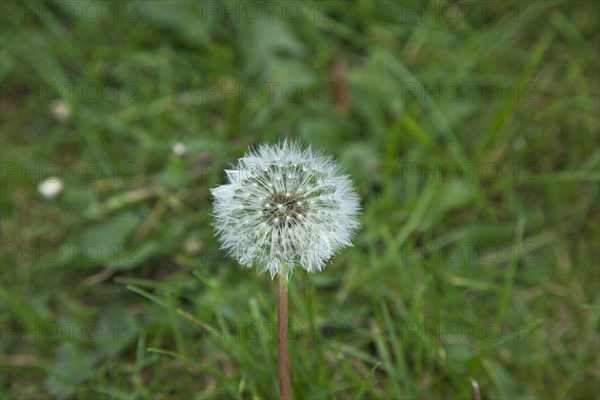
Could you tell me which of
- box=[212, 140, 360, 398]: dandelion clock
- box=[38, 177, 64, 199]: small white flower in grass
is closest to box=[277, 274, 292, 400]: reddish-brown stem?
box=[212, 140, 360, 398]: dandelion clock

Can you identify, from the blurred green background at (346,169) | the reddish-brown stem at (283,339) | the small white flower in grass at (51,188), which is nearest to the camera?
the reddish-brown stem at (283,339)

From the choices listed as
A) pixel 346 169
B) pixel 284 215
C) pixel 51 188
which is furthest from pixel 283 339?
pixel 51 188

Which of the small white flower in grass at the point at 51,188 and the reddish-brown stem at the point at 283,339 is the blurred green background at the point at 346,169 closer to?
the small white flower in grass at the point at 51,188

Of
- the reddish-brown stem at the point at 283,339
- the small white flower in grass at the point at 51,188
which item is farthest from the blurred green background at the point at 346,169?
the reddish-brown stem at the point at 283,339

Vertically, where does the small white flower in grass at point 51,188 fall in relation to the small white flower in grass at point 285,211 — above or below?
above

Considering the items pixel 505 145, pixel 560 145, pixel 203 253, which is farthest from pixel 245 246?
pixel 560 145

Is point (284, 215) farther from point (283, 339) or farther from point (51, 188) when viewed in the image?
point (51, 188)
